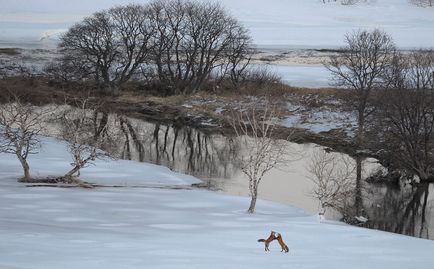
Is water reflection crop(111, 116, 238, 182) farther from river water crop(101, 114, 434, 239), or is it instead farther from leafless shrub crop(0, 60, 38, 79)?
leafless shrub crop(0, 60, 38, 79)

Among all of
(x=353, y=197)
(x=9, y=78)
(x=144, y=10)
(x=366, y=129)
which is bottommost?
(x=353, y=197)

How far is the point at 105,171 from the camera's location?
24.4 meters

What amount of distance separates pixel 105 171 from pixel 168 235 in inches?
445

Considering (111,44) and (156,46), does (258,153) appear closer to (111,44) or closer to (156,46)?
(111,44)

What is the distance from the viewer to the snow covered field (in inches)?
412

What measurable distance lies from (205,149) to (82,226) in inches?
664

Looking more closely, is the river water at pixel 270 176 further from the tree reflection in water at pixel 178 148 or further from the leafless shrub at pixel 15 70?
the leafless shrub at pixel 15 70

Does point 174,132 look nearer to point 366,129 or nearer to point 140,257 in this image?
point 366,129

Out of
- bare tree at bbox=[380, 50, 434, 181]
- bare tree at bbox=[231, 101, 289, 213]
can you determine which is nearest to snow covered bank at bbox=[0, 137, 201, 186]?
bare tree at bbox=[231, 101, 289, 213]

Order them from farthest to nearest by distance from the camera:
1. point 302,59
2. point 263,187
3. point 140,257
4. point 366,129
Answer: point 302,59 → point 366,129 → point 263,187 → point 140,257

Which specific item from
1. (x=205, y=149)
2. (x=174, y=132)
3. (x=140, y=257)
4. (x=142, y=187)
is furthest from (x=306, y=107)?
(x=140, y=257)

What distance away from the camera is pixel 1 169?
2295 centimetres

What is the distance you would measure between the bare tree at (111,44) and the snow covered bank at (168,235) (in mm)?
32214

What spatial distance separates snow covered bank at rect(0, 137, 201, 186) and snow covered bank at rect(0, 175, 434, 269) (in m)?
1.80
